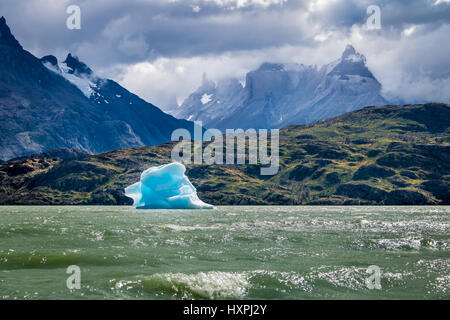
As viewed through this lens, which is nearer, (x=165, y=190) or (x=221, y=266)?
(x=221, y=266)

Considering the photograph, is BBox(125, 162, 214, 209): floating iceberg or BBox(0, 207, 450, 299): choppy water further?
BBox(125, 162, 214, 209): floating iceberg

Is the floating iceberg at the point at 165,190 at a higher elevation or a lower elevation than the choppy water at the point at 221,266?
lower

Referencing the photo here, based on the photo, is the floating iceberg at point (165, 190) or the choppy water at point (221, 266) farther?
the floating iceberg at point (165, 190)

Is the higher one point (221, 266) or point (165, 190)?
point (221, 266)

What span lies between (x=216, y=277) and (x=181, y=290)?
2977 mm

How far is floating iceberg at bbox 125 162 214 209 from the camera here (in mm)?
136625

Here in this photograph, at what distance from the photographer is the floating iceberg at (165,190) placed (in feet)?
448

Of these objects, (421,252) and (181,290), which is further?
(421,252)

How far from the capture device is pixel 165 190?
143625mm

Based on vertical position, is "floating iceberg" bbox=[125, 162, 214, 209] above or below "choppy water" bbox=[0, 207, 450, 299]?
below

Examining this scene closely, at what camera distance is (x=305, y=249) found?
1555 inches
